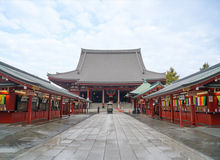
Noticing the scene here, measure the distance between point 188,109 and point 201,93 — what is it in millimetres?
2440

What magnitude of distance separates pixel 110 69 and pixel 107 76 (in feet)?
13.4

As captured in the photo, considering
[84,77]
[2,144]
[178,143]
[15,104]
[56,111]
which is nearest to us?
[2,144]

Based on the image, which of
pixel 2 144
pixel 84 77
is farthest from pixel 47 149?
pixel 84 77

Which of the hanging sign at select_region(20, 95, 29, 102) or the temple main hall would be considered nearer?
the hanging sign at select_region(20, 95, 29, 102)

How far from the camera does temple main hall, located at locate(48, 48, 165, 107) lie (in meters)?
44.6

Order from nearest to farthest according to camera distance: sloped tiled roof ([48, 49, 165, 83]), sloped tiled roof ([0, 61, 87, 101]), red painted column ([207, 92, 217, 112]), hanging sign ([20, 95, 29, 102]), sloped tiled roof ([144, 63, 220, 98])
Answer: sloped tiled roof ([144, 63, 220, 98]), sloped tiled roof ([0, 61, 87, 101]), red painted column ([207, 92, 217, 112]), hanging sign ([20, 95, 29, 102]), sloped tiled roof ([48, 49, 165, 83])

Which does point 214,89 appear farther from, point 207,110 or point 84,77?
point 84,77

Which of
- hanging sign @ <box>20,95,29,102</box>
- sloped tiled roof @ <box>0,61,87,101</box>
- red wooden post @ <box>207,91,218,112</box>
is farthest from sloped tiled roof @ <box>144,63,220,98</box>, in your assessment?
hanging sign @ <box>20,95,29,102</box>

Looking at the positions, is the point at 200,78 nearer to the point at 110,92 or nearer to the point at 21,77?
the point at 21,77

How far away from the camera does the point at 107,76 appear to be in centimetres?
4991

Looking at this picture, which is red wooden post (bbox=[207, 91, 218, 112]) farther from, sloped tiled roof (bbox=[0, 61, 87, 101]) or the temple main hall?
the temple main hall

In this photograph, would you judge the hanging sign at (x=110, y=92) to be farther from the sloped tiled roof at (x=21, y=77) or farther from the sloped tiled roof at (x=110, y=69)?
the sloped tiled roof at (x=21, y=77)

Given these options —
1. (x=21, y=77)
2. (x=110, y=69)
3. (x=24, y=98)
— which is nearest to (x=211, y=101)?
(x=21, y=77)

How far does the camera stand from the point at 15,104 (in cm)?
1361
